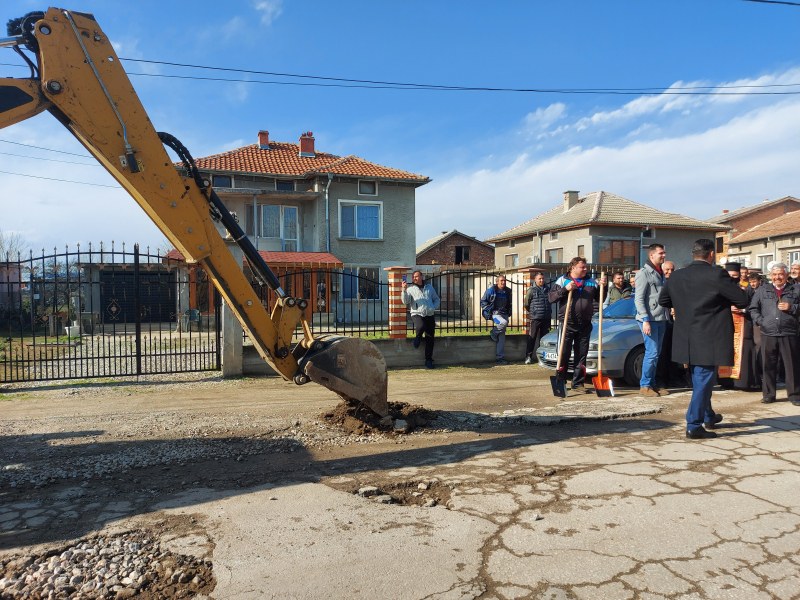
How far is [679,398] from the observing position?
7.77 metres

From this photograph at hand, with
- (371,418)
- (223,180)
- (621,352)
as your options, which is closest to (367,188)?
(223,180)

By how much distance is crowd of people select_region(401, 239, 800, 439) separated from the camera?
18.6 feet

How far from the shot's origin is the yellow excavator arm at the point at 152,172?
4238 millimetres

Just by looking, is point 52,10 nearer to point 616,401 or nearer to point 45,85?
point 45,85

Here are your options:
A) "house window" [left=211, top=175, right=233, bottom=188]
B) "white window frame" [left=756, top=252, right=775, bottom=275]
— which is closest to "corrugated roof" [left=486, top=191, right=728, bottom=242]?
"white window frame" [left=756, top=252, right=775, bottom=275]

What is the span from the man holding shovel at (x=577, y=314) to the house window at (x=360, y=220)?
57.0 ft

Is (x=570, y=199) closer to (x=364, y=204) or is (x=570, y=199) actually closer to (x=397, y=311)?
(x=364, y=204)

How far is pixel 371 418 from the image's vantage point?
6.09m

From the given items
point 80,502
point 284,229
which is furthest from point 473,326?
point 284,229

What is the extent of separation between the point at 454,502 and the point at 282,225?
73.2 ft

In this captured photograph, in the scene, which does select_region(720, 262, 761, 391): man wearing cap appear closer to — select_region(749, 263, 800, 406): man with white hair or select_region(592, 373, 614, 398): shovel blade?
select_region(749, 263, 800, 406): man with white hair

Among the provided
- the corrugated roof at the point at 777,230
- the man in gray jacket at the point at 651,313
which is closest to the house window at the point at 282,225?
the man in gray jacket at the point at 651,313

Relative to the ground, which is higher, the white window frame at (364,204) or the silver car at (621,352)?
the white window frame at (364,204)

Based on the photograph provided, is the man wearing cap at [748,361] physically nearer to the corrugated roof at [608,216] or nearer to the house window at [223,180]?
the house window at [223,180]
